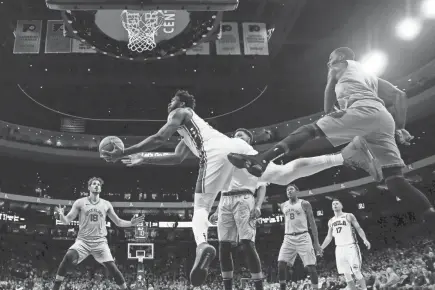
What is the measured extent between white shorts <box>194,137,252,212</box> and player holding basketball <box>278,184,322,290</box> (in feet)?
12.1

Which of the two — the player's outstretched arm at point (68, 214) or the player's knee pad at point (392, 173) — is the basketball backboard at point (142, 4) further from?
the player's knee pad at point (392, 173)

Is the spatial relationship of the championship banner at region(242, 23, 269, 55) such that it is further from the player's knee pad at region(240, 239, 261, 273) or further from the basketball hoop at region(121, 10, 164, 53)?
the player's knee pad at region(240, 239, 261, 273)

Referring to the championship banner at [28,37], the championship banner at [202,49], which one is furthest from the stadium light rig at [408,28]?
the championship banner at [28,37]

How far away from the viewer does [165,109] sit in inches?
1008

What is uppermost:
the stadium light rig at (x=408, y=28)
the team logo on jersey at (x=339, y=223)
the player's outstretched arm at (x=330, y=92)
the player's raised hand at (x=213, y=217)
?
the stadium light rig at (x=408, y=28)

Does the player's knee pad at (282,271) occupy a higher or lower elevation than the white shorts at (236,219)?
lower

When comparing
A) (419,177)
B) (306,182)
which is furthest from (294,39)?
(306,182)

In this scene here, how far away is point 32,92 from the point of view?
2322 centimetres

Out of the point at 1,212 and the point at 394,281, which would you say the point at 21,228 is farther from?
the point at 394,281

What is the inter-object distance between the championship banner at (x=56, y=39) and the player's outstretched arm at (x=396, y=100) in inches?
476

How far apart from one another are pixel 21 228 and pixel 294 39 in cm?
2213

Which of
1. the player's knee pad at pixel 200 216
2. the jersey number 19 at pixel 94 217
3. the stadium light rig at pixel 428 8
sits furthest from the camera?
the stadium light rig at pixel 428 8

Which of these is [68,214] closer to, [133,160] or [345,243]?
[133,160]

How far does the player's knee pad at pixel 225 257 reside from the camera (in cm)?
602
